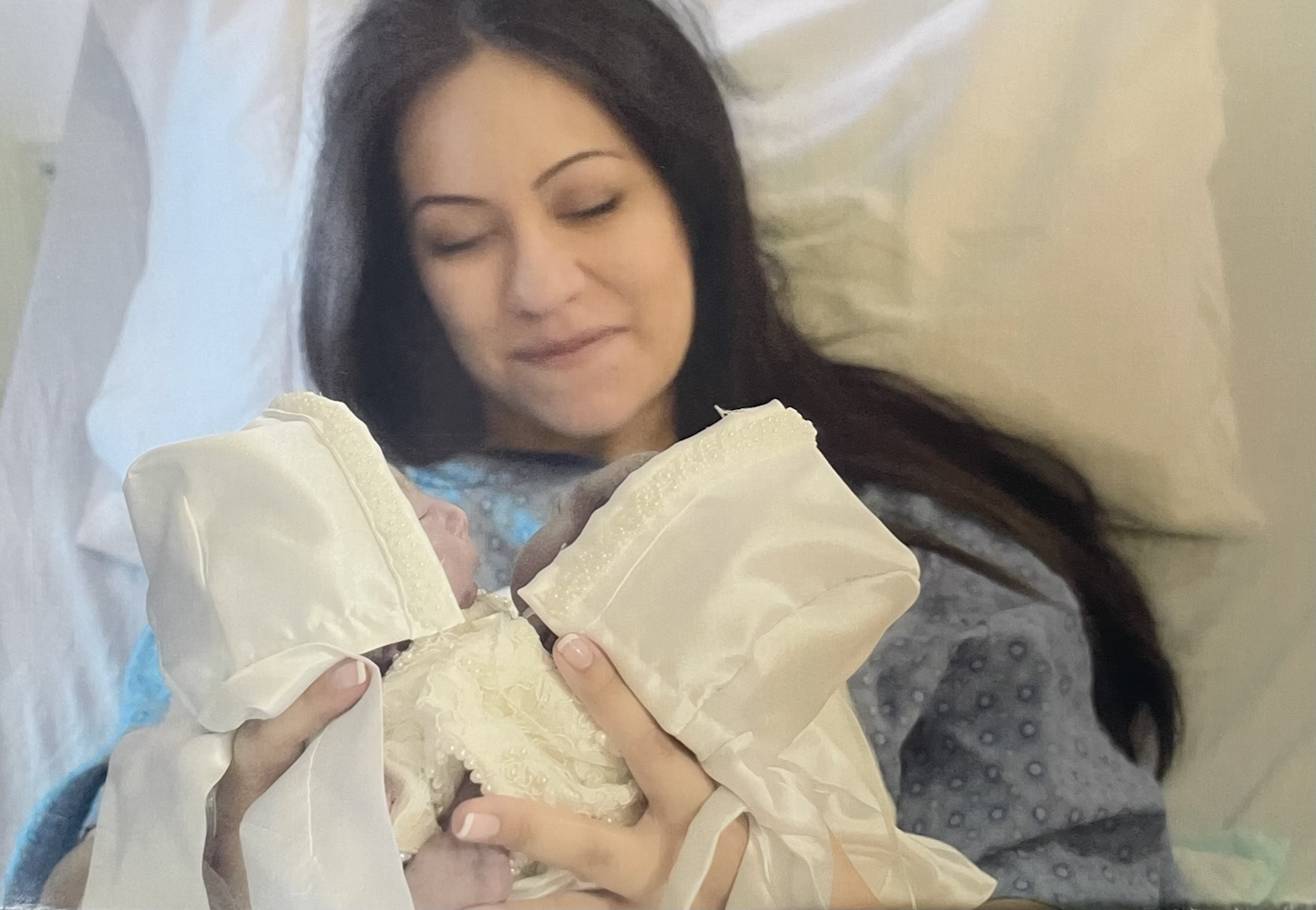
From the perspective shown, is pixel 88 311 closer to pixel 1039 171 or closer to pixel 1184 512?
pixel 1039 171

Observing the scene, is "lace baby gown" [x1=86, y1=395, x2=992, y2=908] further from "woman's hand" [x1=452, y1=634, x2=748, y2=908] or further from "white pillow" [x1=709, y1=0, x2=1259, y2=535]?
"white pillow" [x1=709, y1=0, x2=1259, y2=535]

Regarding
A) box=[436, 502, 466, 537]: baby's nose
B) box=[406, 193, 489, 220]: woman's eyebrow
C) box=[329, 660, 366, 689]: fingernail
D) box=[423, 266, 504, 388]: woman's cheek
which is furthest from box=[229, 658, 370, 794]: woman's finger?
box=[406, 193, 489, 220]: woman's eyebrow

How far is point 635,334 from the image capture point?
719mm

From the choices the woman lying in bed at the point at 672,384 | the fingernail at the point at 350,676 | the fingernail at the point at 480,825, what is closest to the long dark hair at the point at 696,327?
the woman lying in bed at the point at 672,384

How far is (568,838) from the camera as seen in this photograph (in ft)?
2.15

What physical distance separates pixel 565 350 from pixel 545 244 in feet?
0.25

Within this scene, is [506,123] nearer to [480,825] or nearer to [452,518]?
[452,518]

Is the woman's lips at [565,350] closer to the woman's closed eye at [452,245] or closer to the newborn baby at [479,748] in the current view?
the woman's closed eye at [452,245]

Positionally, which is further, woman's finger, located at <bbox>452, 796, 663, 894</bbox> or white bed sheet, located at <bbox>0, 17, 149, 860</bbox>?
white bed sheet, located at <bbox>0, 17, 149, 860</bbox>

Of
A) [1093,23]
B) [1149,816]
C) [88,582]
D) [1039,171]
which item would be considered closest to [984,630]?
[1149,816]

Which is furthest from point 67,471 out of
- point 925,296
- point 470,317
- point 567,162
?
point 925,296

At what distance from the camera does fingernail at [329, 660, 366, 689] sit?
0.68 m

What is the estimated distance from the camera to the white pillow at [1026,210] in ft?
2.28

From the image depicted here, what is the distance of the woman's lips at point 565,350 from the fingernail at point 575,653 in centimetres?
20
